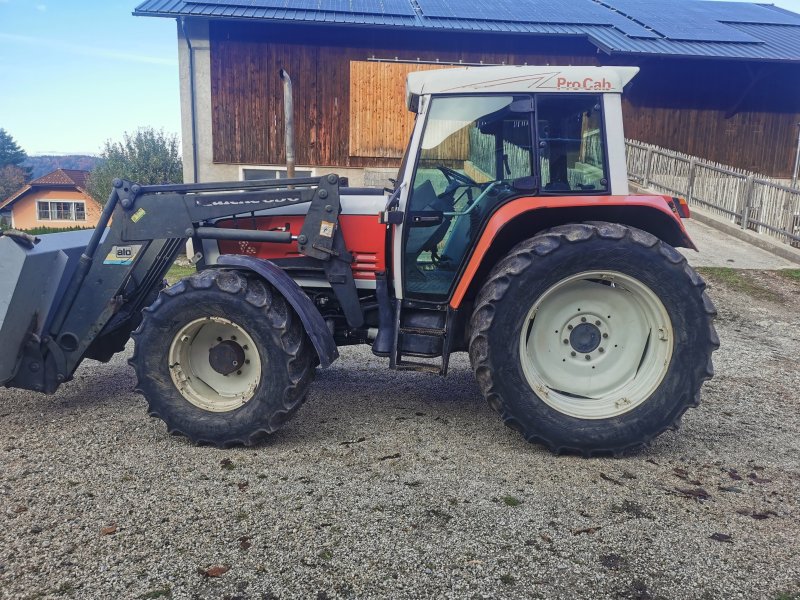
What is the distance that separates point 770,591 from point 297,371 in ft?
8.44

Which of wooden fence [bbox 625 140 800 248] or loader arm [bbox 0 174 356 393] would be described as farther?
wooden fence [bbox 625 140 800 248]

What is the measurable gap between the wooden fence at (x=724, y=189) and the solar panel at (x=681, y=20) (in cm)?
300

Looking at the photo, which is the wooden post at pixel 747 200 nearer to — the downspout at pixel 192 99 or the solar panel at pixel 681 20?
the solar panel at pixel 681 20

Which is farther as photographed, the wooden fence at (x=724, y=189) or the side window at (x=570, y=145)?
the wooden fence at (x=724, y=189)

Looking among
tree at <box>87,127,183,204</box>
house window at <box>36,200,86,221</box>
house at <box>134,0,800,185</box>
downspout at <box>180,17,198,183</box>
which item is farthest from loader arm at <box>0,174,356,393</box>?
house window at <box>36,200,86,221</box>

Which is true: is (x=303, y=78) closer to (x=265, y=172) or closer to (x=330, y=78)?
(x=330, y=78)

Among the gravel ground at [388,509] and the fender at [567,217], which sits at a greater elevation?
the fender at [567,217]

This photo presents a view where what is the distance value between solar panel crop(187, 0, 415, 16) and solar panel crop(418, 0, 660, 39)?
2.20ft

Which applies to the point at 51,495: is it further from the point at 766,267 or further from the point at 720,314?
the point at 766,267

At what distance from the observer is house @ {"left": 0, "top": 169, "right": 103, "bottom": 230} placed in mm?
45688

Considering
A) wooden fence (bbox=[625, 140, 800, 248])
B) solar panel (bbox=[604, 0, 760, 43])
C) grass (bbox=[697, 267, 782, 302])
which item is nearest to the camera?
grass (bbox=[697, 267, 782, 302])

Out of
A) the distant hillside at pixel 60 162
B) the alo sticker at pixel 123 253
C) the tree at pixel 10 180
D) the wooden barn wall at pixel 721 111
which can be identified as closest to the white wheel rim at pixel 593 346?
the alo sticker at pixel 123 253

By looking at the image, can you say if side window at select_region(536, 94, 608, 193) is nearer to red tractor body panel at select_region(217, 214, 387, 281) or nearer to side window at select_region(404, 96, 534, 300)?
side window at select_region(404, 96, 534, 300)

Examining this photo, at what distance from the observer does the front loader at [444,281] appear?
11.7 ft
